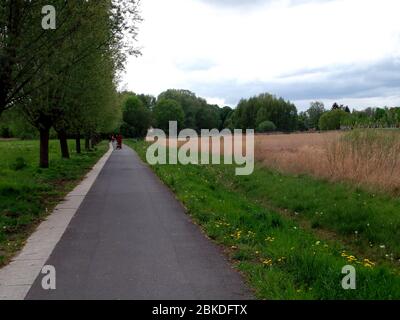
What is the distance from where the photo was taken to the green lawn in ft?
20.0

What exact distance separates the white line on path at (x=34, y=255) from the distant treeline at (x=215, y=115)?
90197 millimetres

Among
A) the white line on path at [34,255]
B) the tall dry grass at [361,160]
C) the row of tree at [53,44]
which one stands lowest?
the white line on path at [34,255]

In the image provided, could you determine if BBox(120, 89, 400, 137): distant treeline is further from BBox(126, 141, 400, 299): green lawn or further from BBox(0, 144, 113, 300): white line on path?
BBox(0, 144, 113, 300): white line on path

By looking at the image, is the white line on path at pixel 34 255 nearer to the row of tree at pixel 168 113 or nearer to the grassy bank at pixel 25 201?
the grassy bank at pixel 25 201

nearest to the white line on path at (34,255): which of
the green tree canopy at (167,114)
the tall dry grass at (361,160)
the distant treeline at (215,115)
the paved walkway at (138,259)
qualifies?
the paved walkway at (138,259)

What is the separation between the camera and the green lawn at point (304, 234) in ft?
20.0

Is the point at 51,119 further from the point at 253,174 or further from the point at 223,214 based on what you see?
the point at 223,214

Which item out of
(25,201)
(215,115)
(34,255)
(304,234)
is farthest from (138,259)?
(215,115)

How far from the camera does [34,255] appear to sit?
8031 millimetres

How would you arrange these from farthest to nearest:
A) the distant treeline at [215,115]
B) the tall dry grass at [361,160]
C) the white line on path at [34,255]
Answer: the distant treeline at [215,115] < the tall dry grass at [361,160] < the white line on path at [34,255]

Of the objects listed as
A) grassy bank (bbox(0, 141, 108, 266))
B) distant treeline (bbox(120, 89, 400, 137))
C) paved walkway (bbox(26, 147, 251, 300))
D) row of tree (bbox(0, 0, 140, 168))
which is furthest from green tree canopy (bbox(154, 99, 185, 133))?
paved walkway (bbox(26, 147, 251, 300))
